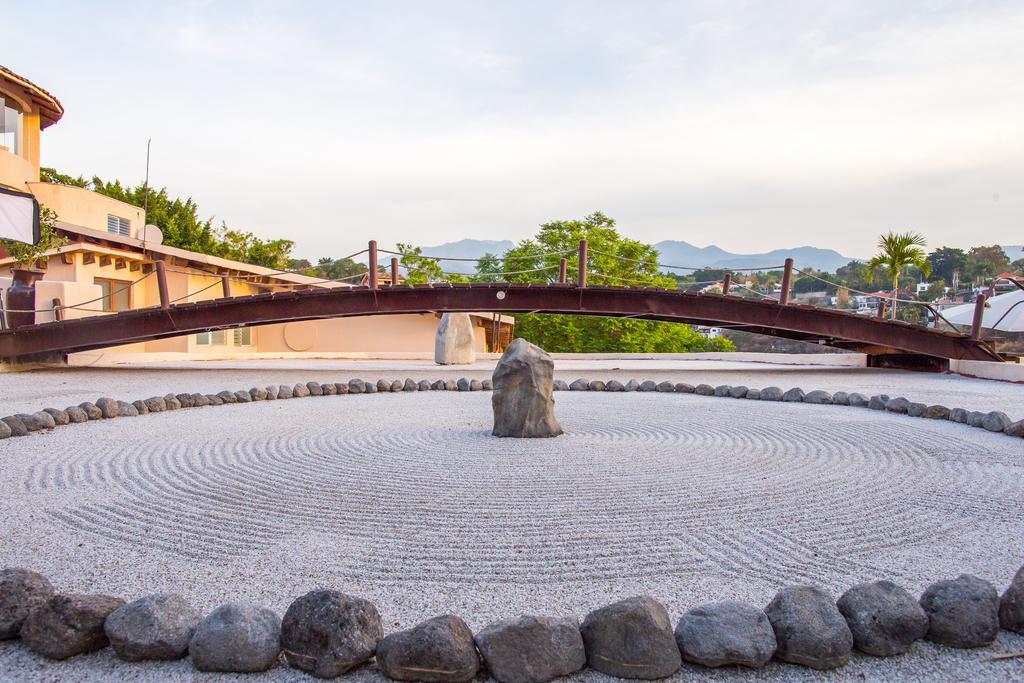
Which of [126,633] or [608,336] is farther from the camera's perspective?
[608,336]

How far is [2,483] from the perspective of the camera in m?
4.10

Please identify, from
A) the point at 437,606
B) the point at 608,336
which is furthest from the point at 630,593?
the point at 608,336

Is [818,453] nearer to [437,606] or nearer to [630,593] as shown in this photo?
[630,593]

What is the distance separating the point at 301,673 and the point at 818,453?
4186 mm

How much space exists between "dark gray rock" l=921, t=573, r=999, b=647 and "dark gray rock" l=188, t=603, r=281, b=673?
1981mm

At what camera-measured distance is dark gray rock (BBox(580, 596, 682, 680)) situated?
2010 millimetres

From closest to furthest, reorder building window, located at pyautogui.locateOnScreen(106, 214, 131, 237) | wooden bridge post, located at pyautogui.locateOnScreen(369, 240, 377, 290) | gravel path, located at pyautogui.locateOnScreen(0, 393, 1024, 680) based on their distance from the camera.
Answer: gravel path, located at pyautogui.locateOnScreen(0, 393, 1024, 680)
wooden bridge post, located at pyautogui.locateOnScreen(369, 240, 377, 290)
building window, located at pyautogui.locateOnScreen(106, 214, 131, 237)

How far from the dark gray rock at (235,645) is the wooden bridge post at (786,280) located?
11954mm

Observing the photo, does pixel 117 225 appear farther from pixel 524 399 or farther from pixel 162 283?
pixel 524 399

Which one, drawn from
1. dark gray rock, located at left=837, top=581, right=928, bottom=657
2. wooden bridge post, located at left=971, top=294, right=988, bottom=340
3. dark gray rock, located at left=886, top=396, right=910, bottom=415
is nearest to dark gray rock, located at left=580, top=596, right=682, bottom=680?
dark gray rock, located at left=837, top=581, right=928, bottom=657

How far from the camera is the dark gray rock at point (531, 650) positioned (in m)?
1.98

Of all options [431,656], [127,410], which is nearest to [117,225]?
[127,410]

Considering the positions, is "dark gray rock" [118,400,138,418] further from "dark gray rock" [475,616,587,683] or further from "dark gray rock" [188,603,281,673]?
"dark gray rock" [475,616,587,683]

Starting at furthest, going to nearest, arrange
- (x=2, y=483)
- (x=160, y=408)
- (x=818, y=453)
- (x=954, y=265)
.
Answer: (x=954, y=265) → (x=160, y=408) → (x=818, y=453) → (x=2, y=483)
